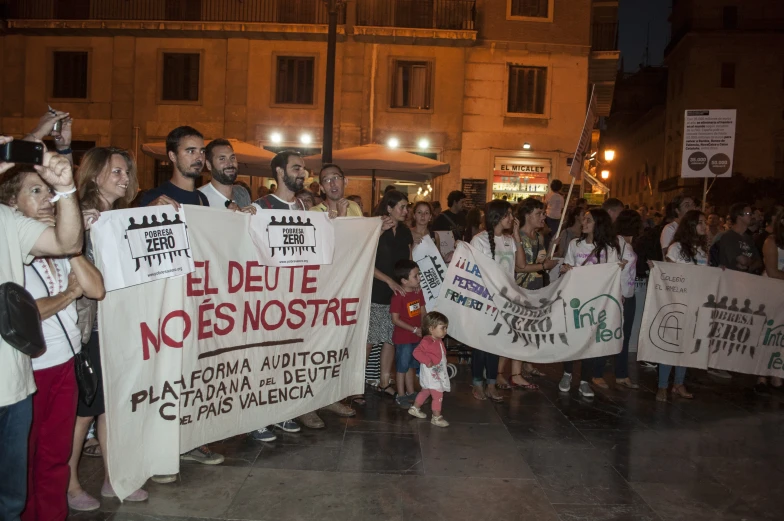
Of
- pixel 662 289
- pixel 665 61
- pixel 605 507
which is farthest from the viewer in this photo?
pixel 665 61

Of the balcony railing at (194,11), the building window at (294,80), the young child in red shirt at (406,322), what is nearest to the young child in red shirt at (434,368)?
the young child in red shirt at (406,322)

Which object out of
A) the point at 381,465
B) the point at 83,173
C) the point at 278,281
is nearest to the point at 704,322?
the point at 381,465

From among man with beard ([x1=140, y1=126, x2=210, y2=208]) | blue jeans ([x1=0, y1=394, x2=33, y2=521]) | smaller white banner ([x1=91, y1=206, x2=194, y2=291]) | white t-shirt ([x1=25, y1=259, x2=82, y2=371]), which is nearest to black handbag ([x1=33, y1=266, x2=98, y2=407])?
white t-shirt ([x1=25, y1=259, x2=82, y2=371])

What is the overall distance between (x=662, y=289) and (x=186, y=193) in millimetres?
5136

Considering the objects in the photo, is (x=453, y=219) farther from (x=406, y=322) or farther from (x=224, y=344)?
(x=224, y=344)

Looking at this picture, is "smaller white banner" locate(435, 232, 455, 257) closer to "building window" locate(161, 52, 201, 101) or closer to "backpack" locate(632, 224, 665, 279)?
"backpack" locate(632, 224, 665, 279)

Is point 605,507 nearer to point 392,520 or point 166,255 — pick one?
point 392,520

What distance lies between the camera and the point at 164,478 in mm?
4578

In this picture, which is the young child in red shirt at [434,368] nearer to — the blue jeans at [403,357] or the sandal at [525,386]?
the blue jeans at [403,357]

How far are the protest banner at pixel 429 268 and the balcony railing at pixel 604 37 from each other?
1763cm

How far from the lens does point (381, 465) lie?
5070 millimetres

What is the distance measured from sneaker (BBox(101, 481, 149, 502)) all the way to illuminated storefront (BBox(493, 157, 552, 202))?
17.3m

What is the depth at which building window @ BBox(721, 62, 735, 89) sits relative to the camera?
41.7m

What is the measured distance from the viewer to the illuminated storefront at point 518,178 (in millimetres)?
20750
